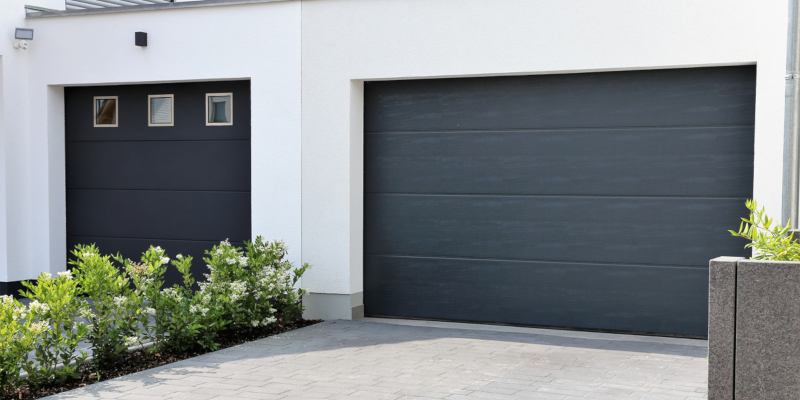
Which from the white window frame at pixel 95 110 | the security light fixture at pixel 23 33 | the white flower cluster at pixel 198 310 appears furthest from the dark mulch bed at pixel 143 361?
the security light fixture at pixel 23 33

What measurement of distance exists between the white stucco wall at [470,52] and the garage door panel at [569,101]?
0.65 ft

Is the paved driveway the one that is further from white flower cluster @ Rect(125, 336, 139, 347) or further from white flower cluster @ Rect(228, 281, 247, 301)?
white flower cluster @ Rect(228, 281, 247, 301)

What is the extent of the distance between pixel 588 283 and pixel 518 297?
0.69 m

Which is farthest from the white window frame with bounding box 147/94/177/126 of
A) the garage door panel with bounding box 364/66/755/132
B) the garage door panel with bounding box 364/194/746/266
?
the garage door panel with bounding box 364/194/746/266

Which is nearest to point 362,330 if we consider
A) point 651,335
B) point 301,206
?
point 301,206

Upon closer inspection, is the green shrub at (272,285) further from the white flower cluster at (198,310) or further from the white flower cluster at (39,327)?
the white flower cluster at (39,327)

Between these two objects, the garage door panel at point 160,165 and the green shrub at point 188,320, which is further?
the garage door panel at point 160,165

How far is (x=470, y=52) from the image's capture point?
7.76 meters

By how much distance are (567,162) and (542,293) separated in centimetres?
127

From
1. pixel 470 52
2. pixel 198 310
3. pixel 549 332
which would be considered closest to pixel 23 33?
pixel 198 310

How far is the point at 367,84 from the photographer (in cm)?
841

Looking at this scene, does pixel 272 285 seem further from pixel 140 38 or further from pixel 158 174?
pixel 140 38

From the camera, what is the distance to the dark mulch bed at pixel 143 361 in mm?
5514

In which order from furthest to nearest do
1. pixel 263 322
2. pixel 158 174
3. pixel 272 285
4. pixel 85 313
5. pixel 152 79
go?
pixel 158 174 → pixel 152 79 → pixel 272 285 → pixel 263 322 → pixel 85 313
